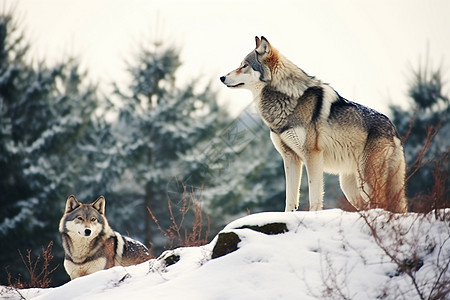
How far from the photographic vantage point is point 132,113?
19.8 metres

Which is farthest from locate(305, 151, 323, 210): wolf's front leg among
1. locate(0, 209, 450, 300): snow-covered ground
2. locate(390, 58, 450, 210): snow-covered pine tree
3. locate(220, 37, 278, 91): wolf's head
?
locate(390, 58, 450, 210): snow-covered pine tree

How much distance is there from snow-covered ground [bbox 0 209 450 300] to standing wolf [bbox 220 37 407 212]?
1.31 m

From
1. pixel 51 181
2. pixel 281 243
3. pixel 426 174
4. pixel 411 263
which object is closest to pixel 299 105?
pixel 281 243

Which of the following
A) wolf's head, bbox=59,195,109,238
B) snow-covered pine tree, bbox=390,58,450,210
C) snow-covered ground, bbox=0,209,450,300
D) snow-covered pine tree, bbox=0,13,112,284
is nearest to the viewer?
snow-covered ground, bbox=0,209,450,300

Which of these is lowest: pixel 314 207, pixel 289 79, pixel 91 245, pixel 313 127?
pixel 91 245

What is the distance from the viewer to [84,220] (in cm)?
845

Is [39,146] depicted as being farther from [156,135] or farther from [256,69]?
[256,69]

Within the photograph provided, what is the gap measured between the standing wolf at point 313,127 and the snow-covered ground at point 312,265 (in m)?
1.31

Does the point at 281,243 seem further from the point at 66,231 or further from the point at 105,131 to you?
A: the point at 105,131

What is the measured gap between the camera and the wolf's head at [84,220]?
27.4 ft

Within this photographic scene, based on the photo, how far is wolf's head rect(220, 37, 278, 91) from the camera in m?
7.35

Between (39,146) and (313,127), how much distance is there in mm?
13923

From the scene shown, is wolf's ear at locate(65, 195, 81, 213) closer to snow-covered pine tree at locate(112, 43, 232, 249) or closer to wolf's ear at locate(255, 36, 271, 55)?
wolf's ear at locate(255, 36, 271, 55)

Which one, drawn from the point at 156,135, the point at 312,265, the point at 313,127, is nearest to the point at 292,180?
the point at 313,127
